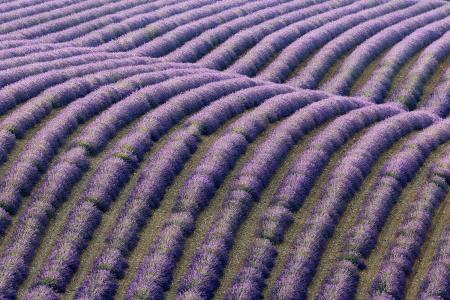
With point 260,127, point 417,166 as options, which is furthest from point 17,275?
point 417,166

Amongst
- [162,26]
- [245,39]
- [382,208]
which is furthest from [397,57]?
[382,208]

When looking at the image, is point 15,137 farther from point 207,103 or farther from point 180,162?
point 207,103

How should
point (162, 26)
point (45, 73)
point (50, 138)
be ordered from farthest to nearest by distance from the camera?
point (162, 26) → point (45, 73) → point (50, 138)

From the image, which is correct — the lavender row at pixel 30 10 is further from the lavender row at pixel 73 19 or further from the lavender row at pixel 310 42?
the lavender row at pixel 310 42

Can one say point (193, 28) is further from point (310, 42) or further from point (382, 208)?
point (382, 208)


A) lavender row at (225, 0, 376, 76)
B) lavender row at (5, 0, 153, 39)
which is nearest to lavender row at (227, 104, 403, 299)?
lavender row at (225, 0, 376, 76)

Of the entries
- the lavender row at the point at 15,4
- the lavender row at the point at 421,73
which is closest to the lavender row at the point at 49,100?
the lavender row at the point at 421,73
